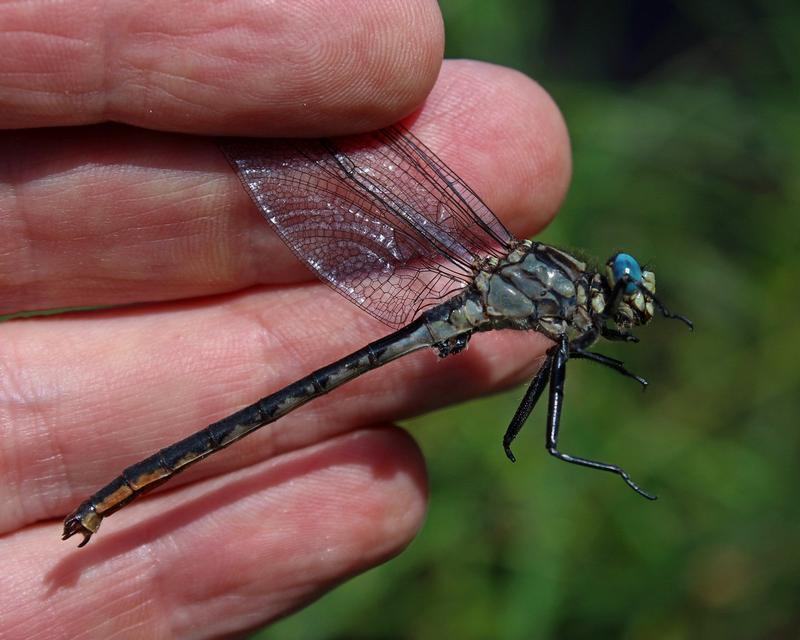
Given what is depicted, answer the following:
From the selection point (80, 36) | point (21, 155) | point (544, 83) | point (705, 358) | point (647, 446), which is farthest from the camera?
point (544, 83)

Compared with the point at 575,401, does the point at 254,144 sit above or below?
above

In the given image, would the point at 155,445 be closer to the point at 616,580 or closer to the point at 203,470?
the point at 203,470

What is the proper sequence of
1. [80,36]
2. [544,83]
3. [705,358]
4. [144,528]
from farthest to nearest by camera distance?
[544,83], [705,358], [144,528], [80,36]

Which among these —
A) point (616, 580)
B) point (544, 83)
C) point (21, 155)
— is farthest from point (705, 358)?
point (21, 155)

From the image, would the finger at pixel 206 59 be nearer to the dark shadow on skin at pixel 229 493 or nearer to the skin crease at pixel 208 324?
the skin crease at pixel 208 324

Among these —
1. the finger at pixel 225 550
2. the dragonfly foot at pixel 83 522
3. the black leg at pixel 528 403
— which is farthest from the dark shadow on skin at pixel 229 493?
the black leg at pixel 528 403

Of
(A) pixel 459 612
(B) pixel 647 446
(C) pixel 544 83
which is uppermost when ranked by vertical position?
(C) pixel 544 83
